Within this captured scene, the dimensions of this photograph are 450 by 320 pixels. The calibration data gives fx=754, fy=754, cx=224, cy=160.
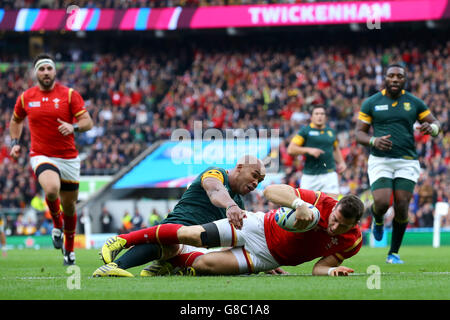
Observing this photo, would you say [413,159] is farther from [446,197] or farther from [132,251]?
[446,197]

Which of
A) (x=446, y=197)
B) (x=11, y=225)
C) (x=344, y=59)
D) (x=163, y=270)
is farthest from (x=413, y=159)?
(x=344, y=59)

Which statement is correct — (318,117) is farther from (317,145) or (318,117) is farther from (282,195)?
(282,195)

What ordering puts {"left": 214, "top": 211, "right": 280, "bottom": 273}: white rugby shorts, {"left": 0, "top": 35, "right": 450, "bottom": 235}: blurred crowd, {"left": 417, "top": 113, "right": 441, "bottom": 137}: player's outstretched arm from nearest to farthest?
A: {"left": 214, "top": 211, "right": 280, "bottom": 273}: white rugby shorts, {"left": 417, "top": 113, "right": 441, "bottom": 137}: player's outstretched arm, {"left": 0, "top": 35, "right": 450, "bottom": 235}: blurred crowd

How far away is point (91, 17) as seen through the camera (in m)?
36.3

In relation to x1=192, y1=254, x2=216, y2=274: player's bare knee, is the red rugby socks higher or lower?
higher

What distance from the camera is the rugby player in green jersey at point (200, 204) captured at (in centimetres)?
691

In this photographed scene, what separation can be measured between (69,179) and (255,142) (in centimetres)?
1729

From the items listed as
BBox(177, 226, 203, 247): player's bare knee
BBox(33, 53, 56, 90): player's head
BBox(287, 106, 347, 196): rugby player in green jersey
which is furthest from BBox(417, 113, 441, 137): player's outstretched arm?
BBox(33, 53, 56, 90): player's head

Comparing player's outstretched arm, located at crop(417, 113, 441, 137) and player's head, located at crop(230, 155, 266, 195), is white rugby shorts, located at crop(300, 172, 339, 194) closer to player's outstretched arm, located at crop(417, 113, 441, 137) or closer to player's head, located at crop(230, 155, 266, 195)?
player's outstretched arm, located at crop(417, 113, 441, 137)

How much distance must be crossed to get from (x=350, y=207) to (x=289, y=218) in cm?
52

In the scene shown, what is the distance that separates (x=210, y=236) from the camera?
6859mm

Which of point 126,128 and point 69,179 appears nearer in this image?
point 69,179

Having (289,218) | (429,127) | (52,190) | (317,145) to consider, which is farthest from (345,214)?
(317,145)

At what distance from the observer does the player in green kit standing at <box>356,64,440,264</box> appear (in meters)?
10.2
